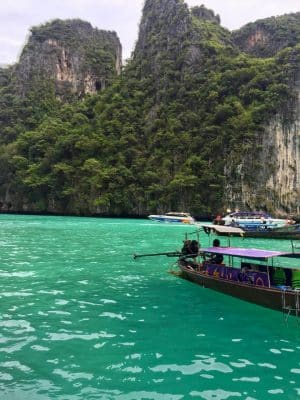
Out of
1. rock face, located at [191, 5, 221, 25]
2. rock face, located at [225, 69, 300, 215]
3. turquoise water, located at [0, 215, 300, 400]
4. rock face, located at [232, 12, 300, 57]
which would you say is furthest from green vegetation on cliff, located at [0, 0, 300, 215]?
turquoise water, located at [0, 215, 300, 400]

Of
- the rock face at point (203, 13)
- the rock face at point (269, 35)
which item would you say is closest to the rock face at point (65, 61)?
the rock face at point (203, 13)

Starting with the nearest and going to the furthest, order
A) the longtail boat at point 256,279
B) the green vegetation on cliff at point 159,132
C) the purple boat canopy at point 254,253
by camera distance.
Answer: the longtail boat at point 256,279 < the purple boat canopy at point 254,253 < the green vegetation on cliff at point 159,132

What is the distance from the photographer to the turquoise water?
274 inches

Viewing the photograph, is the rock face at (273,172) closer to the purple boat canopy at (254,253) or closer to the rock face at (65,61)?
the purple boat canopy at (254,253)

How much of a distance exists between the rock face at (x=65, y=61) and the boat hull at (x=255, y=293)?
96.3 meters

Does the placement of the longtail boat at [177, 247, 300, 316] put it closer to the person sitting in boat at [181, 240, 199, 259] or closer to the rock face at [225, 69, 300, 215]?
the person sitting in boat at [181, 240, 199, 259]

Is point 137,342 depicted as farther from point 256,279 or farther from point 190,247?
point 190,247

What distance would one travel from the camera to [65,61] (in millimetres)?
105625

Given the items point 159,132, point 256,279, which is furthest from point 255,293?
point 159,132

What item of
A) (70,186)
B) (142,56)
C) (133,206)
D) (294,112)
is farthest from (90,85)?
(294,112)

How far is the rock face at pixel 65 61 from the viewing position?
340 feet

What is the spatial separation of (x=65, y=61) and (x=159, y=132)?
149ft

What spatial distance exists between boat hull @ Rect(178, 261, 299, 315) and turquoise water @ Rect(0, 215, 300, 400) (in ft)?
0.85

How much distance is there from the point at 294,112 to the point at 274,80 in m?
7.01
